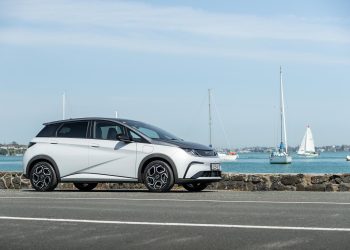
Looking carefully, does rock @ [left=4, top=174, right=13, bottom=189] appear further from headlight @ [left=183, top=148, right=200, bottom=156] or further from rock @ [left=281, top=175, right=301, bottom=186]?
rock @ [left=281, top=175, right=301, bottom=186]

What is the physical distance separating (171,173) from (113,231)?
5.32 m

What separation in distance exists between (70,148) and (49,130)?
0.76 metres

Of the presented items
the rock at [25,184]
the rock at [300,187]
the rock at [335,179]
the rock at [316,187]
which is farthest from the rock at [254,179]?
the rock at [25,184]

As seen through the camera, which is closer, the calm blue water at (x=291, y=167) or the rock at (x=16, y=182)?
the rock at (x=16, y=182)

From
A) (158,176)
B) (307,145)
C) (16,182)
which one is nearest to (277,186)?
(158,176)

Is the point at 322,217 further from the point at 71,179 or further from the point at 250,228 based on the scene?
the point at 71,179

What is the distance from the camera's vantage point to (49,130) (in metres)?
14.4

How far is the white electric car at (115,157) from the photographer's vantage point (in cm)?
1309

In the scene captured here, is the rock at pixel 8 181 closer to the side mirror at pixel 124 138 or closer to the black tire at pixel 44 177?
the black tire at pixel 44 177

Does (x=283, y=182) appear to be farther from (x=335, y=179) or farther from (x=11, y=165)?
(x=11, y=165)

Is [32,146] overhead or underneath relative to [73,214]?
overhead

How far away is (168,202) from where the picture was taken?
10844mm

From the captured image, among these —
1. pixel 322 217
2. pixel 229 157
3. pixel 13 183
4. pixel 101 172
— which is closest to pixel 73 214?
pixel 322 217

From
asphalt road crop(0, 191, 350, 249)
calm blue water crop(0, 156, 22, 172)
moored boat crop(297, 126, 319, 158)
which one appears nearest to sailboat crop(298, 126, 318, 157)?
moored boat crop(297, 126, 319, 158)
